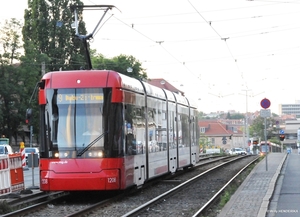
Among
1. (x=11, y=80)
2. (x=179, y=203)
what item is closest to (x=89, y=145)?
(x=179, y=203)

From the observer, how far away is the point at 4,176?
1761 centimetres

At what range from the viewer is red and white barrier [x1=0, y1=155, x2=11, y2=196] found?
57.0 feet

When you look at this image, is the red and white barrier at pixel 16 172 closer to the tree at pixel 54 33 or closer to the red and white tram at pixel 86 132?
the red and white tram at pixel 86 132

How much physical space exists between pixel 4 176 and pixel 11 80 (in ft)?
171

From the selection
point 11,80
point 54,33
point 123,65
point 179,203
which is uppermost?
point 54,33

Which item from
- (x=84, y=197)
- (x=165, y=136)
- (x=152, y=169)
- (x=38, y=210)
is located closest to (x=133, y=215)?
(x=38, y=210)

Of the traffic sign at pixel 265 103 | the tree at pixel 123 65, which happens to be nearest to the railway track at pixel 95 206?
the traffic sign at pixel 265 103

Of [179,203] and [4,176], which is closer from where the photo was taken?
[179,203]

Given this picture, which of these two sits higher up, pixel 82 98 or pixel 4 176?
pixel 82 98

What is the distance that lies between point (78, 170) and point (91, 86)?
205 centimetres

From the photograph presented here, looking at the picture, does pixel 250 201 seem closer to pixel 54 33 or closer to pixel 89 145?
pixel 89 145

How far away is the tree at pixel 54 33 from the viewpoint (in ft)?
243

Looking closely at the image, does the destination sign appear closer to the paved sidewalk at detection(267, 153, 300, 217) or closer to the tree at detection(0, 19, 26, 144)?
the paved sidewalk at detection(267, 153, 300, 217)

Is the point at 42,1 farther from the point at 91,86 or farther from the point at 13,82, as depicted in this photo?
the point at 91,86
